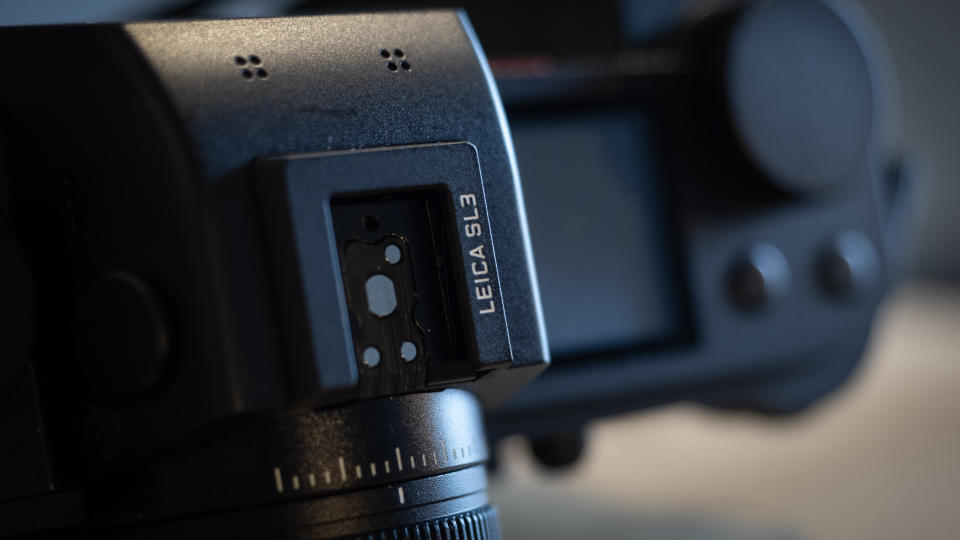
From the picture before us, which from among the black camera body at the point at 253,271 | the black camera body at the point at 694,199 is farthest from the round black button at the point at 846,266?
the black camera body at the point at 253,271

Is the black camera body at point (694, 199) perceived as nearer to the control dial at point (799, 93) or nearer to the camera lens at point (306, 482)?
the control dial at point (799, 93)

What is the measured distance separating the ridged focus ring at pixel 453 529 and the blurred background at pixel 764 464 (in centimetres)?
Result: 23

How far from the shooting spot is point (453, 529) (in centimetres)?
28

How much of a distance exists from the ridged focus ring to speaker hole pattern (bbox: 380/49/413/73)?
120mm

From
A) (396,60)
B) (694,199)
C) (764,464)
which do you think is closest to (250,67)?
(396,60)

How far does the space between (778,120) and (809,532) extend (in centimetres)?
20

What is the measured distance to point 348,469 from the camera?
263 mm

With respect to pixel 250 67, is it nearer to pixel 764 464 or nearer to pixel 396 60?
pixel 396 60

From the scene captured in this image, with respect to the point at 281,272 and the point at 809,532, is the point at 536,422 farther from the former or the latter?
the point at 281,272

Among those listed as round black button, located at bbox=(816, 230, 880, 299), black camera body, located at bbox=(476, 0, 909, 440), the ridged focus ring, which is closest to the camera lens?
the ridged focus ring

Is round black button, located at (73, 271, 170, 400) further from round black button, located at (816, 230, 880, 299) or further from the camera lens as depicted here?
round black button, located at (816, 230, 880, 299)

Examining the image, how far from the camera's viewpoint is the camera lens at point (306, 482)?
0.84ft

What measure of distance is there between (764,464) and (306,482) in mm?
462

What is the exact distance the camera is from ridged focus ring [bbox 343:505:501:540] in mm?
266
